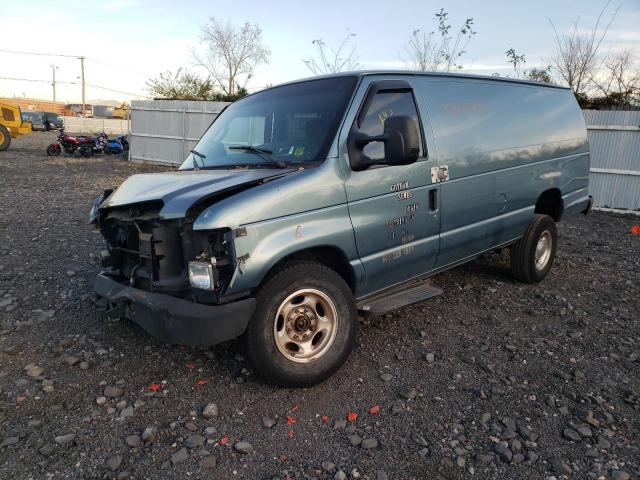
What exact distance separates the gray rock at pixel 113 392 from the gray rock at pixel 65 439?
1.38ft

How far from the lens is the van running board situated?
3.63 meters

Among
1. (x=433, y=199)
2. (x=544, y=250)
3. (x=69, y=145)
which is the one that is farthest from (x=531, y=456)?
(x=69, y=145)

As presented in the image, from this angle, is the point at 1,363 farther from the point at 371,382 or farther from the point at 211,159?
the point at 371,382

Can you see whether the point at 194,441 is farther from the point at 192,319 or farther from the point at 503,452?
the point at 503,452

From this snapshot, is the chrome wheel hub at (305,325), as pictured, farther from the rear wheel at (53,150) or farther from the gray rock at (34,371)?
the rear wheel at (53,150)

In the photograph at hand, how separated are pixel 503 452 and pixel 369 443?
0.75 m

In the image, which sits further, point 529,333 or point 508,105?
point 508,105

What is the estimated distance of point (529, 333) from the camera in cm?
421

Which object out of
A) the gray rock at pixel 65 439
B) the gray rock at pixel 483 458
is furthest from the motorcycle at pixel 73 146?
the gray rock at pixel 483 458

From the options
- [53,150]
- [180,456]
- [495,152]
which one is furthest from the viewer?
[53,150]

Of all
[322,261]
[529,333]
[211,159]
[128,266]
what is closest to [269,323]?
[322,261]

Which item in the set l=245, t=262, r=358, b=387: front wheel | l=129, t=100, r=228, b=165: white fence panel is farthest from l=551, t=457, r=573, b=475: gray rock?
l=129, t=100, r=228, b=165: white fence panel

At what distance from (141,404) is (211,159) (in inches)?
77.7

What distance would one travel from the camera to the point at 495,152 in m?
4.52
